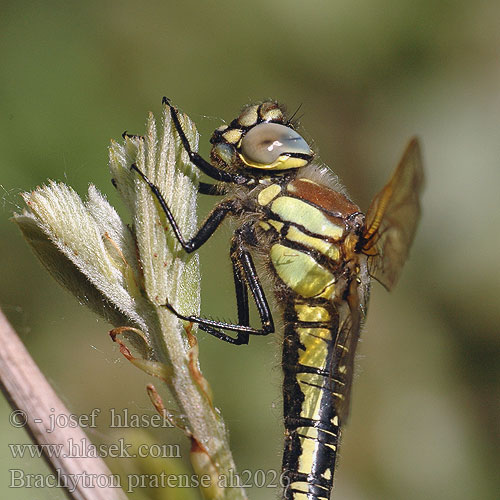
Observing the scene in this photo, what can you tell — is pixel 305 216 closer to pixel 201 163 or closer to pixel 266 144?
pixel 266 144

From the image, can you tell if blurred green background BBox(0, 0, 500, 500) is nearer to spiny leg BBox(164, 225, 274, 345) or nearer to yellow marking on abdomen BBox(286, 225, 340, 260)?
spiny leg BBox(164, 225, 274, 345)

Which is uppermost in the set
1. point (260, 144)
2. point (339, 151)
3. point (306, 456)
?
point (339, 151)

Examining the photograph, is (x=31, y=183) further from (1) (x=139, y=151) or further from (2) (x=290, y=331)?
(1) (x=139, y=151)

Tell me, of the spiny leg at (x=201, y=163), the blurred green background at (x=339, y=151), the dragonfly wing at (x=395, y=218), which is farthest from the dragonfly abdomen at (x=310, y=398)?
the blurred green background at (x=339, y=151)

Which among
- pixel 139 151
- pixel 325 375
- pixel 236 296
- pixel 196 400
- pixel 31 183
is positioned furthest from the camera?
pixel 31 183

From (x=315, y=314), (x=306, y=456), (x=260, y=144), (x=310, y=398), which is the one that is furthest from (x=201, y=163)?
(x=306, y=456)

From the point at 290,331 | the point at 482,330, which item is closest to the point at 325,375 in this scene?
the point at 290,331

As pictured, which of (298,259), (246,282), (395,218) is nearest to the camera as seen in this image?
(395,218)

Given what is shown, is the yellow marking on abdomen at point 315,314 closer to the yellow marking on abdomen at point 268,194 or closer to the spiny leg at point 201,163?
the yellow marking on abdomen at point 268,194
